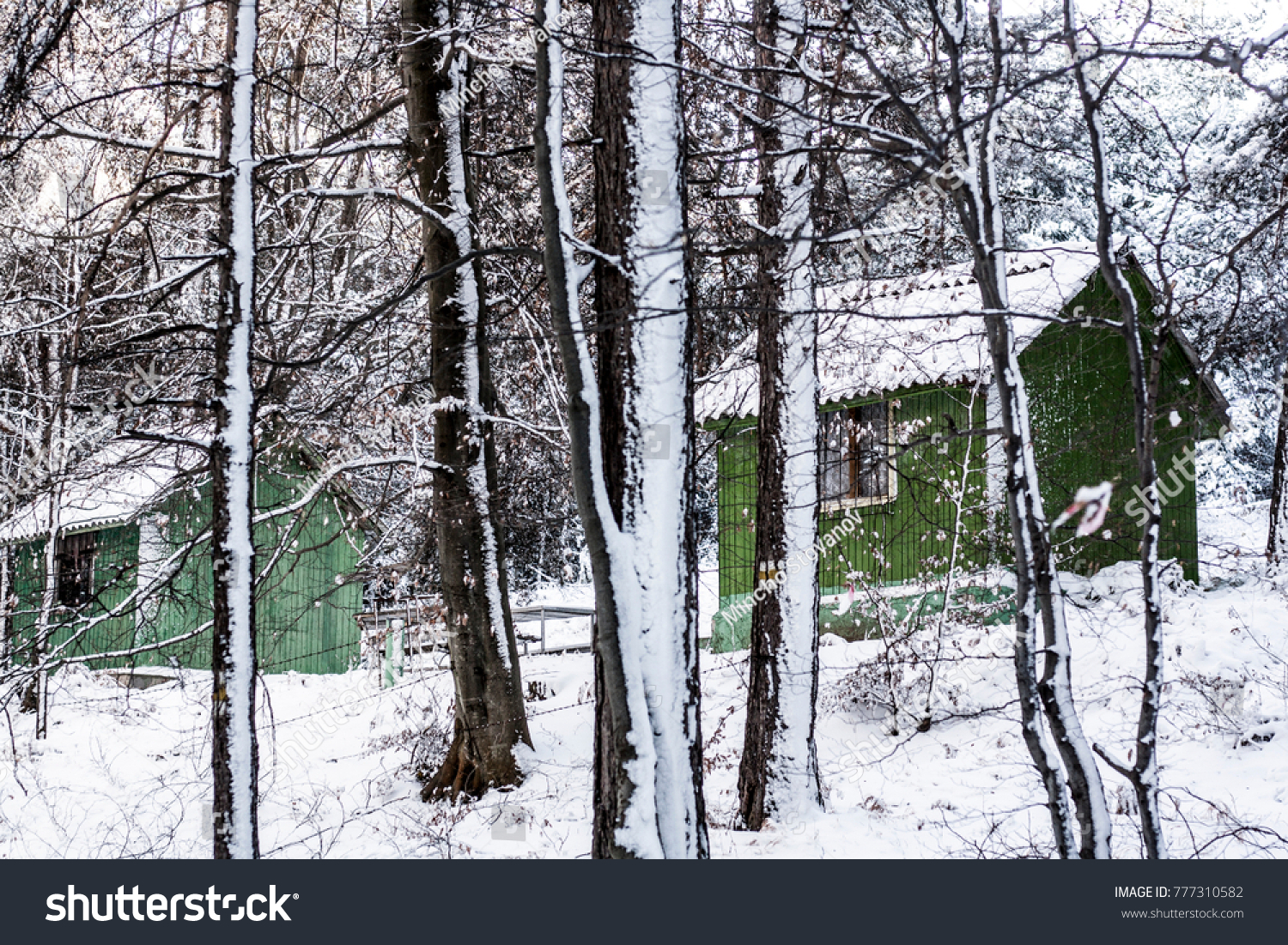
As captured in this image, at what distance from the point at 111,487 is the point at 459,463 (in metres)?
9.36

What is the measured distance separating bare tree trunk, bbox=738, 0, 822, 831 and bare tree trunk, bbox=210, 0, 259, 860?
3.33 meters

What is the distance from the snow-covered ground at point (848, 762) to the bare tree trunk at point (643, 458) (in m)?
2.26

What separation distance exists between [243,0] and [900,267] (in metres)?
9.85

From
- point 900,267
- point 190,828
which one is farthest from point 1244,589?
point 190,828

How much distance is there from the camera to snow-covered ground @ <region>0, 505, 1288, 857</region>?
714cm

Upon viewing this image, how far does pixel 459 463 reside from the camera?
8.83 meters

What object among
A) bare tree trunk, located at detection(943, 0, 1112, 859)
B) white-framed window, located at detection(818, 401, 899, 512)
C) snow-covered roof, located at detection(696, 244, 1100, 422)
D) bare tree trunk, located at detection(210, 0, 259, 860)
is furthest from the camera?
white-framed window, located at detection(818, 401, 899, 512)

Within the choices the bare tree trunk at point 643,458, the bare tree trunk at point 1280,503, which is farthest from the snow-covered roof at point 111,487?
the bare tree trunk at point 1280,503

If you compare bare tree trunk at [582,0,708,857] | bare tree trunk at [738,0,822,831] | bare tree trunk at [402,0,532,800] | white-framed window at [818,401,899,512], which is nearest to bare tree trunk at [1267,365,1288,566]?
white-framed window at [818,401,899,512]

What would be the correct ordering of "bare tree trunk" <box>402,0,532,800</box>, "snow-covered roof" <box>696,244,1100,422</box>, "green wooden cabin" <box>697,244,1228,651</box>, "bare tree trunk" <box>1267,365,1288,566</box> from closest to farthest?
"bare tree trunk" <box>402,0,532,800</box>
"snow-covered roof" <box>696,244,1100,422</box>
"green wooden cabin" <box>697,244,1228,651</box>
"bare tree trunk" <box>1267,365,1288,566</box>

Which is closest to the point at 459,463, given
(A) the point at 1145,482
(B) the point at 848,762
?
(B) the point at 848,762

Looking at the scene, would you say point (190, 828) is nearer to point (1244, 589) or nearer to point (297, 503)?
point (297, 503)

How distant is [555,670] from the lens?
45.2ft

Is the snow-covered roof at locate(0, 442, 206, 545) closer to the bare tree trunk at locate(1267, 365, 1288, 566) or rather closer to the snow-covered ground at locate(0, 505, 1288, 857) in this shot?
the snow-covered ground at locate(0, 505, 1288, 857)
